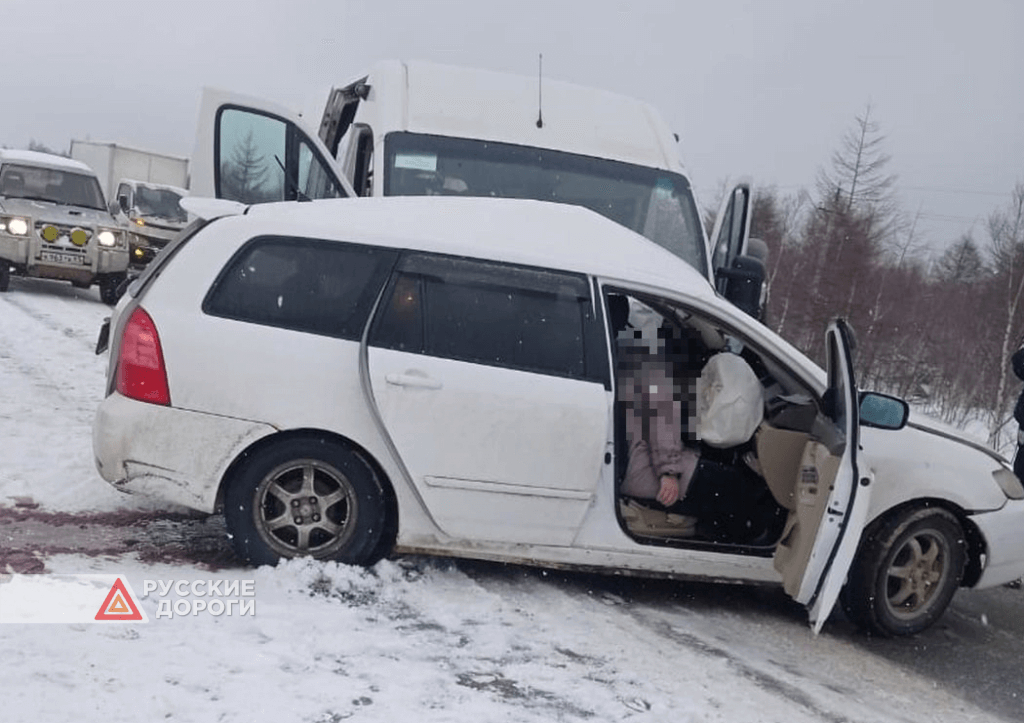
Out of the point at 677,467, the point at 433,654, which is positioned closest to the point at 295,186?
the point at 677,467

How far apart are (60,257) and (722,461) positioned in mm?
12389

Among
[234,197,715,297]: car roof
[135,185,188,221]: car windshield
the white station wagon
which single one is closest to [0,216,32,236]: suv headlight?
[135,185,188,221]: car windshield

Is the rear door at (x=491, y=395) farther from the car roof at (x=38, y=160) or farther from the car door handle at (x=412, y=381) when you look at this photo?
the car roof at (x=38, y=160)

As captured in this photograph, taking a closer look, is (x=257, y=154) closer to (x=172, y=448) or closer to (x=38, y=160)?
(x=172, y=448)

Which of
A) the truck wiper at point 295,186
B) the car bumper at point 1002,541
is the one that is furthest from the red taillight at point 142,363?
the car bumper at point 1002,541

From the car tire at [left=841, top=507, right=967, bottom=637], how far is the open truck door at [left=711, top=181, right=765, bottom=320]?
→ 8.56 feet

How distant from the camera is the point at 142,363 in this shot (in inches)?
193

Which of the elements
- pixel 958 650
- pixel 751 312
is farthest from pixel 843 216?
pixel 958 650

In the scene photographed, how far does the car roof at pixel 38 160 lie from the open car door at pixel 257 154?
375 inches

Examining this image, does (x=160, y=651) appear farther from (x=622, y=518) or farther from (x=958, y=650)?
(x=958, y=650)

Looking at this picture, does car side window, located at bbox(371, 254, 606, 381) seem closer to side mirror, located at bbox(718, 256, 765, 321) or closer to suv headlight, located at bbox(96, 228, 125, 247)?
side mirror, located at bbox(718, 256, 765, 321)

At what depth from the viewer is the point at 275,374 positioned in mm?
4871

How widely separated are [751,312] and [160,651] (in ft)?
16.6

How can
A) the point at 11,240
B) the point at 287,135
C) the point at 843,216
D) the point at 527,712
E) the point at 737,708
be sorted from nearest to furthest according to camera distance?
the point at 527,712 → the point at 737,708 → the point at 287,135 → the point at 11,240 → the point at 843,216
